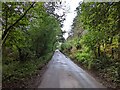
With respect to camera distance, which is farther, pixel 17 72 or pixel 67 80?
pixel 17 72

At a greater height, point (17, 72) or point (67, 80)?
point (17, 72)

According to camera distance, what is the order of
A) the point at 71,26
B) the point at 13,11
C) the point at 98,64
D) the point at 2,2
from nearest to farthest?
the point at 2,2 → the point at 13,11 → the point at 98,64 → the point at 71,26

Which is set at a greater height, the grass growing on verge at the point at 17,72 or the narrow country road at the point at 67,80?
the grass growing on verge at the point at 17,72

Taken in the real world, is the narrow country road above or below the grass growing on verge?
below

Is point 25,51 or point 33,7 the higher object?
point 33,7

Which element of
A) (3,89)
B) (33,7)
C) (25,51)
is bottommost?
(3,89)

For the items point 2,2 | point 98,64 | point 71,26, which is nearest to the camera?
point 2,2

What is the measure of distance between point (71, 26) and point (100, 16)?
6356 cm

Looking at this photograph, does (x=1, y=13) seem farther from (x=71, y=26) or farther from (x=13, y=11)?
(x=71, y=26)

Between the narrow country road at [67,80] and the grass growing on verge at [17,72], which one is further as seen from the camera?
the grass growing on verge at [17,72]

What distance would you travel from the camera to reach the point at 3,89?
11.1 meters

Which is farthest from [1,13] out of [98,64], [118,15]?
[98,64]

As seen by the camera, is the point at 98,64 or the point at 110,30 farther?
the point at 98,64

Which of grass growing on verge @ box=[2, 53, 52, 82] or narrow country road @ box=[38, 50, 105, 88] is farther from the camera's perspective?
grass growing on verge @ box=[2, 53, 52, 82]
